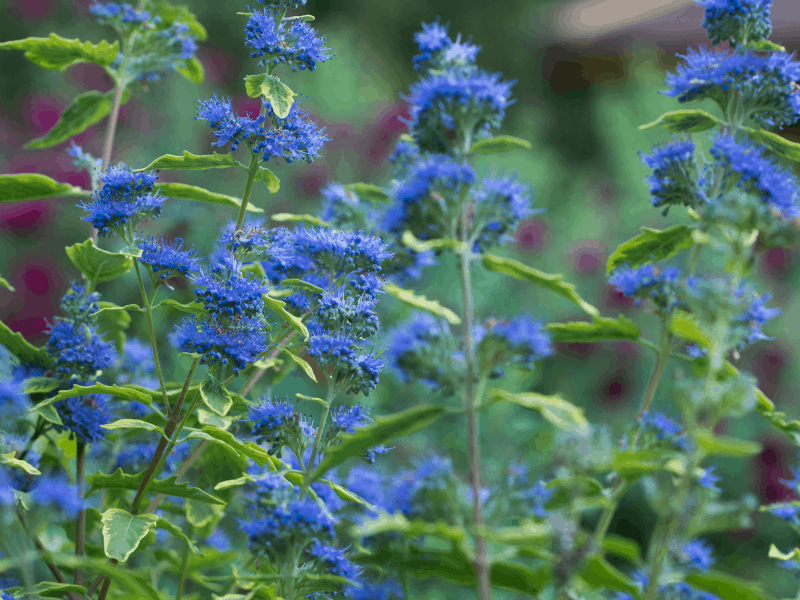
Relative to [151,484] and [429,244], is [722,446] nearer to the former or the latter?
[429,244]

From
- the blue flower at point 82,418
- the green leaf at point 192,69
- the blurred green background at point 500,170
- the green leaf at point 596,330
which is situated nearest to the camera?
the green leaf at point 596,330

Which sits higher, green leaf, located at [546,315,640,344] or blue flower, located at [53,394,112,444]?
green leaf, located at [546,315,640,344]

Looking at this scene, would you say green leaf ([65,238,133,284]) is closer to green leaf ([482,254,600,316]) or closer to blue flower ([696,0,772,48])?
green leaf ([482,254,600,316])

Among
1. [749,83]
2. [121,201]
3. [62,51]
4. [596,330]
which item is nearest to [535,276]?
[596,330]

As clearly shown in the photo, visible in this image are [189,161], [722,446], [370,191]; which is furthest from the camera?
[370,191]

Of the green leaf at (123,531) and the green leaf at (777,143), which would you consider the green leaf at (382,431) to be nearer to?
the green leaf at (123,531)

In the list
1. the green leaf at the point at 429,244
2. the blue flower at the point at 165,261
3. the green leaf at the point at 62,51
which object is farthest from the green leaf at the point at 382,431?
the green leaf at the point at 62,51

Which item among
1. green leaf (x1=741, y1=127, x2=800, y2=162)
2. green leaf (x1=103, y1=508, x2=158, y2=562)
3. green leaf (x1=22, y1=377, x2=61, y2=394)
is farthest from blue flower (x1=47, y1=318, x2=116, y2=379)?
green leaf (x1=741, y1=127, x2=800, y2=162)
